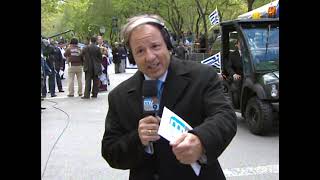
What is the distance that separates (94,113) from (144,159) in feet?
32.8

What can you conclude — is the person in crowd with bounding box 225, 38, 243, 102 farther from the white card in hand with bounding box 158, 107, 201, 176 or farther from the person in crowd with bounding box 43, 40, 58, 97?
the white card in hand with bounding box 158, 107, 201, 176

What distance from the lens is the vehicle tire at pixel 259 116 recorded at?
29.3ft

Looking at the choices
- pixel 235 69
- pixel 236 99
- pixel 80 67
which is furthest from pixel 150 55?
pixel 80 67

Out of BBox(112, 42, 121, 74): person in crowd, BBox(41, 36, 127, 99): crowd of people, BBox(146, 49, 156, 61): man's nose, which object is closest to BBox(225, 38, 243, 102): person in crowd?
BBox(41, 36, 127, 99): crowd of people

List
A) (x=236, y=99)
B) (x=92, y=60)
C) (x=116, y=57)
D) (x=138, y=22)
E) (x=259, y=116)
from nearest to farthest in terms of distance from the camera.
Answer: (x=138, y=22), (x=259, y=116), (x=236, y=99), (x=92, y=60), (x=116, y=57)

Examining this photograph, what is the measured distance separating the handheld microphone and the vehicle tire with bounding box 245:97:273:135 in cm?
668

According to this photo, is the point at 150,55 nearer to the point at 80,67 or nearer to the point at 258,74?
the point at 258,74

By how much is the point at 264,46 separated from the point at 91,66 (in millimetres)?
6966

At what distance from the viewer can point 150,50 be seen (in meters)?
2.52

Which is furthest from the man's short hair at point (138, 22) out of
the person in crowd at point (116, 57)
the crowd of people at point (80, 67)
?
the person in crowd at point (116, 57)

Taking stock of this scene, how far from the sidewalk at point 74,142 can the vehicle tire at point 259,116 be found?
2.73m

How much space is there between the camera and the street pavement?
684cm

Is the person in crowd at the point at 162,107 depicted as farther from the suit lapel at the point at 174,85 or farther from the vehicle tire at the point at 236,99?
the vehicle tire at the point at 236,99
